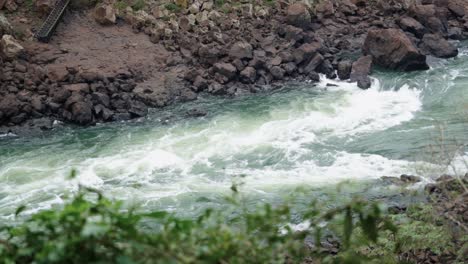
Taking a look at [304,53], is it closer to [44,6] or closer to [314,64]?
[314,64]

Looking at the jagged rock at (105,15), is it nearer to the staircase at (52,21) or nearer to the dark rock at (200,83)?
the staircase at (52,21)

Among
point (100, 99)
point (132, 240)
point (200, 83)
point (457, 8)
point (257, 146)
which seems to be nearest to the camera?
point (132, 240)

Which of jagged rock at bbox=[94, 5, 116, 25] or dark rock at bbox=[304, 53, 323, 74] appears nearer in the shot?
dark rock at bbox=[304, 53, 323, 74]

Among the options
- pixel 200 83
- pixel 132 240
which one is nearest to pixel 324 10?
pixel 200 83

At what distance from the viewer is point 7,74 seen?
15.6 meters

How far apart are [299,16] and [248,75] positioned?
11.1ft

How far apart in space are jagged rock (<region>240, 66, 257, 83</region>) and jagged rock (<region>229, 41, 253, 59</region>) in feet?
1.53

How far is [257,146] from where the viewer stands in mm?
12789

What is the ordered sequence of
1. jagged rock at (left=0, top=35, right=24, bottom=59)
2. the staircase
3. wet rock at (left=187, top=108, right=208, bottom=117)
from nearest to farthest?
1. wet rock at (left=187, top=108, right=208, bottom=117)
2. jagged rock at (left=0, top=35, right=24, bottom=59)
3. the staircase

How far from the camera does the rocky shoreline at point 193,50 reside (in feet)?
49.9

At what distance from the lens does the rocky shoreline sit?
15.2 meters

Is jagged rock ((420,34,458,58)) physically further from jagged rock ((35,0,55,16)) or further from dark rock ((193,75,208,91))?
Result: jagged rock ((35,0,55,16))

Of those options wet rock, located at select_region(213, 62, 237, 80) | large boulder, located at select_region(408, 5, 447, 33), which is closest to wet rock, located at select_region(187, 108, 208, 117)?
wet rock, located at select_region(213, 62, 237, 80)

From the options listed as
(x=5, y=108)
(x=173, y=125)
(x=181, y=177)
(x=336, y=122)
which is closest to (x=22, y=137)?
(x=5, y=108)
